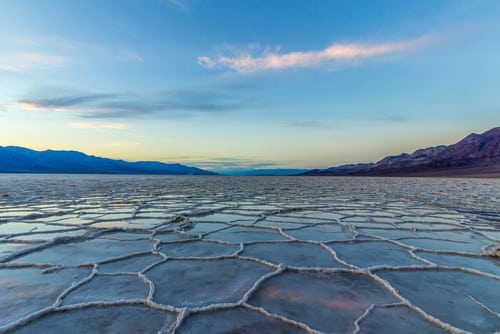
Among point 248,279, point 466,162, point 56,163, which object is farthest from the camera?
point 56,163

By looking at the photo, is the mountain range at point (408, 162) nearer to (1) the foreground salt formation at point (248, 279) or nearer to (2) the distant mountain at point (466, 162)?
(2) the distant mountain at point (466, 162)

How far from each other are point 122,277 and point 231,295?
3.24ft

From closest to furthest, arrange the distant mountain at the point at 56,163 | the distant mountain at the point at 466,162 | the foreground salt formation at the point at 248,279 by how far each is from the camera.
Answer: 1. the foreground salt formation at the point at 248,279
2. the distant mountain at the point at 466,162
3. the distant mountain at the point at 56,163

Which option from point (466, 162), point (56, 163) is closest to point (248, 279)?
point (466, 162)

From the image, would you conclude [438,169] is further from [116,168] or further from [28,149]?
[28,149]

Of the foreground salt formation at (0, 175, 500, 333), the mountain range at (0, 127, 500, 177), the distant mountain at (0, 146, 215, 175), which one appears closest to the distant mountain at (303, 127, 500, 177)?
the mountain range at (0, 127, 500, 177)

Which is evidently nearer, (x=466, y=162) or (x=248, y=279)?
(x=248, y=279)

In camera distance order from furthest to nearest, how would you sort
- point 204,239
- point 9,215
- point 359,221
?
point 9,215 → point 359,221 → point 204,239

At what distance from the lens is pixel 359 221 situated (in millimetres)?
5473

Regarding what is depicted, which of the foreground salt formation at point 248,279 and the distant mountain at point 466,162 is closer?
the foreground salt formation at point 248,279

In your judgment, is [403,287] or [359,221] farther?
[359,221]

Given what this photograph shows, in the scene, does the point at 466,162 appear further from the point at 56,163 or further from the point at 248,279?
the point at 56,163

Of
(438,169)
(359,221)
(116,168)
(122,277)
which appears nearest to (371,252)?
(359,221)

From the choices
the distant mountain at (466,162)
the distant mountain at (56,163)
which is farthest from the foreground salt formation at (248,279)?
the distant mountain at (56,163)
